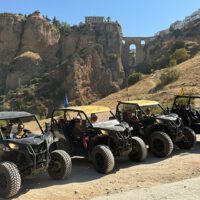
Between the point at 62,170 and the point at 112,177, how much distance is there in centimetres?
124

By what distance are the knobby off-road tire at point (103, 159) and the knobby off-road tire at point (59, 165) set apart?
0.93 meters

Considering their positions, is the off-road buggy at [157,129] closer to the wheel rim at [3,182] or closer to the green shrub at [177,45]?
the wheel rim at [3,182]

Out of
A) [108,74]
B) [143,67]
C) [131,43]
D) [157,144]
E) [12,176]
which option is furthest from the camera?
[131,43]

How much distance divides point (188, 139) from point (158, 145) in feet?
4.95

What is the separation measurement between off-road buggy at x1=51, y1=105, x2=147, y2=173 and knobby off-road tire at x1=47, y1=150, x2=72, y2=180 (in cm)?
99

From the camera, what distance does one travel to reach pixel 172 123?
12.9m

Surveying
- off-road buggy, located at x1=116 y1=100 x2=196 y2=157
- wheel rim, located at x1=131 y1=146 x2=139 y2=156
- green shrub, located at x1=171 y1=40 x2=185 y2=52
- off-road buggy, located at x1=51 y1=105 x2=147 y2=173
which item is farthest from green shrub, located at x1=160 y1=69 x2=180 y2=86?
green shrub, located at x1=171 y1=40 x2=185 y2=52

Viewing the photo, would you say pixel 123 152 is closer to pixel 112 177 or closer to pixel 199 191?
pixel 112 177

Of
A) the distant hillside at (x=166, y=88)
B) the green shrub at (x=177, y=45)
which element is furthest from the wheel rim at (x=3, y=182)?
the green shrub at (x=177, y=45)

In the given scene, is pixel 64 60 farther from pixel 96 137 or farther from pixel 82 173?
pixel 82 173

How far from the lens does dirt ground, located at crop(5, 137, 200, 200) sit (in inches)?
346

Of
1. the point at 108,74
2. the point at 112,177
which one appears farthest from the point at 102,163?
the point at 108,74

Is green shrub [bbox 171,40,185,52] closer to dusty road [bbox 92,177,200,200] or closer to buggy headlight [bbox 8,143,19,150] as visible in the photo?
dusty road [bbox 92,177,200,200]

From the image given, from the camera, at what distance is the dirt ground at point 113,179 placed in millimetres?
8797
